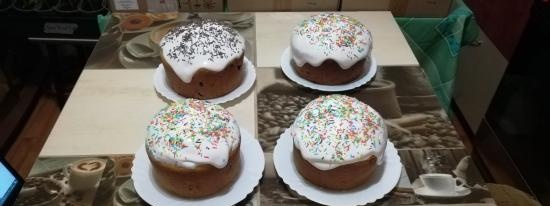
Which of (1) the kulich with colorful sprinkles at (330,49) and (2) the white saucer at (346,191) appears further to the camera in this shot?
(1) the kulich with colorful sprinkles at (330,49)

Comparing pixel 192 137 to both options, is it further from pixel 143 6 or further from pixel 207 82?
pixel 143 6

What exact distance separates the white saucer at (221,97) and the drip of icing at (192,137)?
0.21m

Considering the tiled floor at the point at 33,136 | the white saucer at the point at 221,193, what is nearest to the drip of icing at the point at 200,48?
the white saucer at the point at 221,193

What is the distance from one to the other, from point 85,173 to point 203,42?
17.3 inches

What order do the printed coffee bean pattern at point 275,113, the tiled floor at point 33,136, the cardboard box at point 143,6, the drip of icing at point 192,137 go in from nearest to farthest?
the drip of icing at point 192,137 < the printed coffee bean pattern at point 275,113 < the cardboard box at point 143,6 < the tiled floor at point 33,136

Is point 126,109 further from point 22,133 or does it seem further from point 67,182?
point 22,133

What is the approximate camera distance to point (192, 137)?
0.91 meters

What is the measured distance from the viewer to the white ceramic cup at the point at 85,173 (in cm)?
98

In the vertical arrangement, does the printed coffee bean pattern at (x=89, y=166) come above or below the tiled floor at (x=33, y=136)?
above

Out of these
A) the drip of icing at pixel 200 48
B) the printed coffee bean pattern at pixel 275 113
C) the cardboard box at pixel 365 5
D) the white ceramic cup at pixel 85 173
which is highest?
the drip of icing at pixel 200 48

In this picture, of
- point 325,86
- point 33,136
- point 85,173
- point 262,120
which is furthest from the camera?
point 33,136

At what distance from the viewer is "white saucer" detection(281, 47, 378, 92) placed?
1.26m

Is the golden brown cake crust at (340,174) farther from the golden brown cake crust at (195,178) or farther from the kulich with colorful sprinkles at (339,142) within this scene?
the golden brown cake crust at (195,178)

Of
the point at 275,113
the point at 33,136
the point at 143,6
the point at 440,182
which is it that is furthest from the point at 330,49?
the point at 33,136
